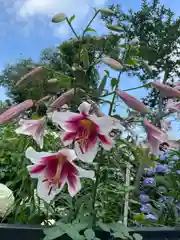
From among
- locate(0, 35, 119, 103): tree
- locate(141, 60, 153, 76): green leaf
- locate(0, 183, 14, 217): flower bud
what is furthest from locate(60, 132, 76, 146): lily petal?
locate(0, 183, 14, 217): flower bud

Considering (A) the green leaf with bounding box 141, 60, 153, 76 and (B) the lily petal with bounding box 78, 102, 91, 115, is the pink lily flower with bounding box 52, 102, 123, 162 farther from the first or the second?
(A) the green leaf with bounding box 141, 60, 153, 76

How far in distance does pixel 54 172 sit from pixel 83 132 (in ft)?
0.30

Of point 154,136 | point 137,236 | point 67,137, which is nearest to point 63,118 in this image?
point 67,137

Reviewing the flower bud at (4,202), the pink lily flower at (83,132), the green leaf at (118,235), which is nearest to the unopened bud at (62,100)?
the pink lily flower at (83,132)

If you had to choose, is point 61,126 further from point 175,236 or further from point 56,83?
point 175,236

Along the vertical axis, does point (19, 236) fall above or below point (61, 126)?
below

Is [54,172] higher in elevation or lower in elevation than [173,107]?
lower

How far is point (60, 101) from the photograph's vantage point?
761 mm

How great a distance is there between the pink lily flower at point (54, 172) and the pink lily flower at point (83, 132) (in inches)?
1.0

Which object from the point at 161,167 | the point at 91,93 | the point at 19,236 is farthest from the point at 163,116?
the point at 161,167

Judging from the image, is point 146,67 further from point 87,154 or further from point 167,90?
point 87,154

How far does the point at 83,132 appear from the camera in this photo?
0.74 m

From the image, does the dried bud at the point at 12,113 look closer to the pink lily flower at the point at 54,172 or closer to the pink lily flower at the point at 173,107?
the pink lily flower at the point at 54,172

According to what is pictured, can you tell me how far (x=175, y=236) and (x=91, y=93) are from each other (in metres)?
0.40
